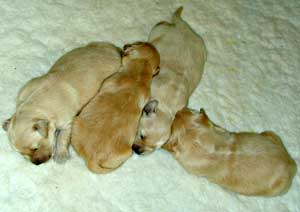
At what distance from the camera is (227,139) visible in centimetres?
337

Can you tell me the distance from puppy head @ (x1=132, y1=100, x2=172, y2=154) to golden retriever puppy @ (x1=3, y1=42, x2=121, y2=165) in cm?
44

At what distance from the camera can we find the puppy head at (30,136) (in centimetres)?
296

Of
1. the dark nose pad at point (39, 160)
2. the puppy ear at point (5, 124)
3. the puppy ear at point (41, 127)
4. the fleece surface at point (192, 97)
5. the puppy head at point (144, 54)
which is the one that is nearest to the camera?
the puppy ear at point (41, 127)

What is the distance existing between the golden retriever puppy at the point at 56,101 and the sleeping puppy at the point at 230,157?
0.71m

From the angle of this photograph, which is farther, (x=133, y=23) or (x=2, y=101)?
(x=133, y=23)

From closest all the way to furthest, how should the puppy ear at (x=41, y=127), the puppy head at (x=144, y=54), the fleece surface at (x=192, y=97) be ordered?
the puppy ear at (x=41, y=127), the fleece surface at (x=192, y=97), the puppy head at (x=144, y=54)

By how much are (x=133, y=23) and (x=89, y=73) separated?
1013mm

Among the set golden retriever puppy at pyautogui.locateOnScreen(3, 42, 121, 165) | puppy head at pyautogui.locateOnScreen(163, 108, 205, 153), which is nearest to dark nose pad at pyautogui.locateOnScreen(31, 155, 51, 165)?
golden retriever puppy at pyautogui.locateOnScreen(3, 42, 121, 165)

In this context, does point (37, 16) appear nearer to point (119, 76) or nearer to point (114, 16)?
point (114, 16)

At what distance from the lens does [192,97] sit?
384 cm

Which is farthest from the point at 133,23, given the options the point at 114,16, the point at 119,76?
the point at 119,76

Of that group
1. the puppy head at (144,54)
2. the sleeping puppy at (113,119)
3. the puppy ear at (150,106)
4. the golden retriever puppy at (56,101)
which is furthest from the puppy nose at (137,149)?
the puppy head at (144,54)

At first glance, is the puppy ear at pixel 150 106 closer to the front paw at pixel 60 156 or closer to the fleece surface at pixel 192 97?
the fleece surface at pixel 192 97

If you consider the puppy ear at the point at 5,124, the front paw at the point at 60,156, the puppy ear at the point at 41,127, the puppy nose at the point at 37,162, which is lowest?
the front paw at the point at 60,156
